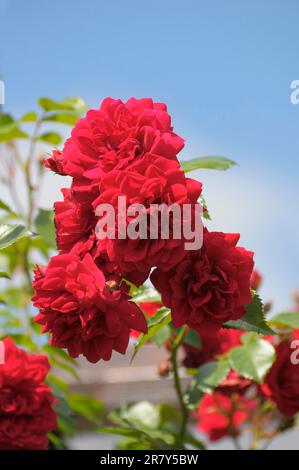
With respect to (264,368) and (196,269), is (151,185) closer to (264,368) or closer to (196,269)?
(196,269)

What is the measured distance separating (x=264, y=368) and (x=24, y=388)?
0.38m

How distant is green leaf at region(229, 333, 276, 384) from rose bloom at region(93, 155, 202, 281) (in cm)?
44

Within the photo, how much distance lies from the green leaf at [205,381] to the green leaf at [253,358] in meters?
0.05

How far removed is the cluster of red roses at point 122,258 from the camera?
72 cm

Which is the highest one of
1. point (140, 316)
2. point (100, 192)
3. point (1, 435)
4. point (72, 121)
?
point (72, 121)

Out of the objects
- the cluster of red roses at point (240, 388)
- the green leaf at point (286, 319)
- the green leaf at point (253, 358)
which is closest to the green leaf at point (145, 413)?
the cluster of red roses at point (240, 388)

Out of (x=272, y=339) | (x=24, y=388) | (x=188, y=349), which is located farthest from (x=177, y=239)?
(x=188, y=349)

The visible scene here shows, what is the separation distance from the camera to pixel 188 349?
145 cm

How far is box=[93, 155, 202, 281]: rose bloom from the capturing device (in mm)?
716

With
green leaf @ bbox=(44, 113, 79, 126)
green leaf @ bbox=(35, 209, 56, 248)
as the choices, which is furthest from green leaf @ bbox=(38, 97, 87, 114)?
green leaf @ bbox=(35, 209, 56, 248)

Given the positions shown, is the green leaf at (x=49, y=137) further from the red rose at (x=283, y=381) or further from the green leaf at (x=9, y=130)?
the red rose at (x=283, y=381)

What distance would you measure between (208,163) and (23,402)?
1.30 ft

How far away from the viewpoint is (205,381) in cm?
121

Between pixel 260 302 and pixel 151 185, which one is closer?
pixel 151 185
